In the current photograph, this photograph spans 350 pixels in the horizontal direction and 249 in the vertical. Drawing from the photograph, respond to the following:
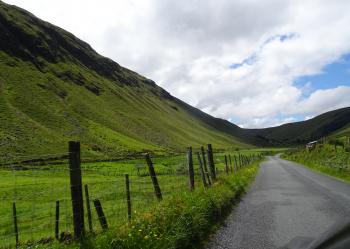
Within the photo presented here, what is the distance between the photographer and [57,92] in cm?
16900

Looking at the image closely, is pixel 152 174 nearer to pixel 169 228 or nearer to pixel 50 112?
pixel 169 228

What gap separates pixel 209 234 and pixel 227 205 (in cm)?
453

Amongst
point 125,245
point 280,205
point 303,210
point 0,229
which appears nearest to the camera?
point 125,245

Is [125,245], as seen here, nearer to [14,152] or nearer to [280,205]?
[280,205]

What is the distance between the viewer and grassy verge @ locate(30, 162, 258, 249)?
781cm

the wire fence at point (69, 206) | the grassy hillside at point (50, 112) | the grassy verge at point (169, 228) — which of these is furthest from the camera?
the grassy hillside at point (50, 112)

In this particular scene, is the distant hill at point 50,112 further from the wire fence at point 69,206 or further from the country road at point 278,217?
the country road at point 278,217

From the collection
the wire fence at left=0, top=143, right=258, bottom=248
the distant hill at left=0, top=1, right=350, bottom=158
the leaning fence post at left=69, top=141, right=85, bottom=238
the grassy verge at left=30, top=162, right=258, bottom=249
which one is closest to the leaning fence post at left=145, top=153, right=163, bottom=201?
the wire fence at left=0, top=143, right=258, bottom=248

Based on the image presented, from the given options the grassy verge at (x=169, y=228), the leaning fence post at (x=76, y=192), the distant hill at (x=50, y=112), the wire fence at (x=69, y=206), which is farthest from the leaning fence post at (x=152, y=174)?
the distant hill at (x=50, y=112)

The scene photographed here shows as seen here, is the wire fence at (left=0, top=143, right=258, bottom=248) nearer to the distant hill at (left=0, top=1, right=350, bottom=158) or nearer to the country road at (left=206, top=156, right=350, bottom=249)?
the country road at (left=206, top=156, right=350, bottom=249)

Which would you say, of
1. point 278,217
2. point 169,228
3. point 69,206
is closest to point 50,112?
point 69,206

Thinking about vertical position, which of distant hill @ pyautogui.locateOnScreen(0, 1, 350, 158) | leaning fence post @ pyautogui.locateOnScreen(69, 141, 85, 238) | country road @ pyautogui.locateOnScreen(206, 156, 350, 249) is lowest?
country road @ pyautogui.locateOnScreen(206, 156, 350, 249)

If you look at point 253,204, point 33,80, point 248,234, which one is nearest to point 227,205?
point 253,204

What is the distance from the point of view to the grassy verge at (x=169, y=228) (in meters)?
7.81
